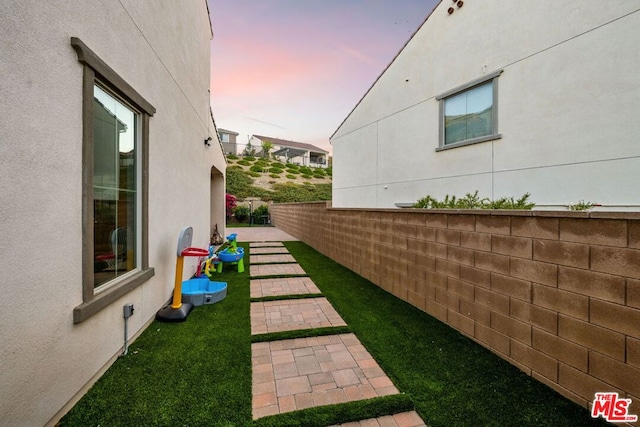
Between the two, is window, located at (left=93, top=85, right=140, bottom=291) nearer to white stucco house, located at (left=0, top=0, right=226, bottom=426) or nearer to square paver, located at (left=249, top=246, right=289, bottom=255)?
white stucco house, located at (left=0, top=0, right=226, bottom=426)

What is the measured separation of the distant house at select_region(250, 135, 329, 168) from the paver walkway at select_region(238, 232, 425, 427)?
4303 cm

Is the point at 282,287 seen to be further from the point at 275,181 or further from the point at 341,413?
the point at 275,181

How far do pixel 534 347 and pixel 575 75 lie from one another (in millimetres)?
4735

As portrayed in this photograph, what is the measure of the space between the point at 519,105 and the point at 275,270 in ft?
20.5

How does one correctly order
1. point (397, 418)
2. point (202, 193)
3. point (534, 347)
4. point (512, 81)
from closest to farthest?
point (397, 418)
point (534, 347)
point (512, 81)
point (202, 193)

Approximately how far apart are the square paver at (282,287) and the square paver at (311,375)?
1.75m

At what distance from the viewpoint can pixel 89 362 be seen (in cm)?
222

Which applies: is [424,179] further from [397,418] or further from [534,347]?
[397,418]

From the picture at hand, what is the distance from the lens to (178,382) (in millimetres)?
2340

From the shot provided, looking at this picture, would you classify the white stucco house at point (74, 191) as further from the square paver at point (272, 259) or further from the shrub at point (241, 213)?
the shrub at point (241, 213)

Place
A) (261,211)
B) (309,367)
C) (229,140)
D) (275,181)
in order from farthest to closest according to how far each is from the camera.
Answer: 1. (229,140)
2. (275,181)
3. (261,211)
4. (309,367)

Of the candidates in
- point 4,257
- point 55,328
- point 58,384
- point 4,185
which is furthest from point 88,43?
point 58,384

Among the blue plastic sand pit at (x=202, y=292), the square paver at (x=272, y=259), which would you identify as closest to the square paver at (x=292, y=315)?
the blue plastic sand pit at (x=202, y=292)

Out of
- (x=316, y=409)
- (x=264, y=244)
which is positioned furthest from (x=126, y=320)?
(x=264, y=244)
